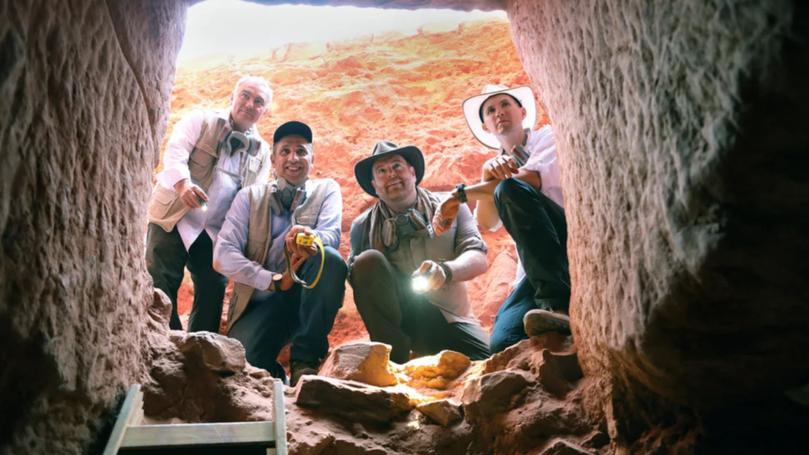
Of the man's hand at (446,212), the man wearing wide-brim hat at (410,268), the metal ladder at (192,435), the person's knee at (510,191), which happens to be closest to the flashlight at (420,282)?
the man wearing wide-brim hat at (410,268)

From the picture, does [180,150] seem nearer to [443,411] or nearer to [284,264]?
[284,264]

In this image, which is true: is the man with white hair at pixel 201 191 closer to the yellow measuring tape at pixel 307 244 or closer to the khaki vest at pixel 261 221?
the khaki vest at pixel 261 221

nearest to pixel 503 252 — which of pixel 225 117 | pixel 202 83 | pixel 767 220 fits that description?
pixel 225 117

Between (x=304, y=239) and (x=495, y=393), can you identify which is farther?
(x=304, y=239)

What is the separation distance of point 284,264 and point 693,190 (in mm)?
2303

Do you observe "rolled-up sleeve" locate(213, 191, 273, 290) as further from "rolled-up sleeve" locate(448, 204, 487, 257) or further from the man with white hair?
"rolled-up sleeve" locate(448, 204, 487, 257)

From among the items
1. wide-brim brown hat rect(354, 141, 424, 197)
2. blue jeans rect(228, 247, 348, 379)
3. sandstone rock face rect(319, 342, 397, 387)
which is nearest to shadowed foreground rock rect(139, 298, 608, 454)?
sandstone rock face rect(319, 342, 397, 387)

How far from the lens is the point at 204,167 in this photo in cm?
344

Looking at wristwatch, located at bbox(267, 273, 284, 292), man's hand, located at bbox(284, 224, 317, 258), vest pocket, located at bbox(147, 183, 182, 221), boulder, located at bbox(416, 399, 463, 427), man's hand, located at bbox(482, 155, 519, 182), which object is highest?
man's hand, located at bbox(482, 155, 519, 182)

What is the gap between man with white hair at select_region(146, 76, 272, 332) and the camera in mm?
3148

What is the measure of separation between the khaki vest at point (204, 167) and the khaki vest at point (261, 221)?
205 millimetres

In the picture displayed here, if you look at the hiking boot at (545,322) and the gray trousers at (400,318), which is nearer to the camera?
the hiking boot at (545,322)

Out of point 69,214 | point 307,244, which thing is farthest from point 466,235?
point 69,214

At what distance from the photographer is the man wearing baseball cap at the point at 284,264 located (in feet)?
9.80
